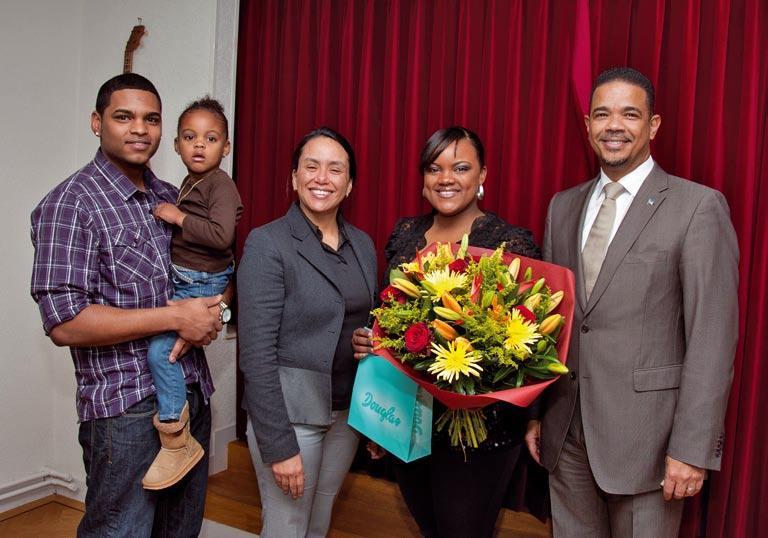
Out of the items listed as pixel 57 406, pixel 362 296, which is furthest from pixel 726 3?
pixel 57 406

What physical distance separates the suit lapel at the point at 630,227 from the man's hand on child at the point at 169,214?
1.27 metres

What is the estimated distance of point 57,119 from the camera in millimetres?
3115

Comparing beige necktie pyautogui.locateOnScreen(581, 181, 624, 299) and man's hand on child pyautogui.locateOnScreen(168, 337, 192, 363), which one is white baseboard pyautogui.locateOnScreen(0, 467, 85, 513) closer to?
man's hand on child pyautogui.locateOnScreen(168, 337, 192, 363)

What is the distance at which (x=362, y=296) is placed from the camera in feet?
6.29

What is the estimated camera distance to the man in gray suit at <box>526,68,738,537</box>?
5.28ft

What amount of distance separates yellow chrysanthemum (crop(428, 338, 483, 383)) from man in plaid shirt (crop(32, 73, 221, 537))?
763 millimetres

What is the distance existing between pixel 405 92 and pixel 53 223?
5.54ft

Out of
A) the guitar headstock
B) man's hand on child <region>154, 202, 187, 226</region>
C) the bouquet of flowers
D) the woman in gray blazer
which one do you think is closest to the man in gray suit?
the bouquet of flowers

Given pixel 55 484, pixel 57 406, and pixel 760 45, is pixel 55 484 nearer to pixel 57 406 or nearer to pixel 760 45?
pixel 57 406

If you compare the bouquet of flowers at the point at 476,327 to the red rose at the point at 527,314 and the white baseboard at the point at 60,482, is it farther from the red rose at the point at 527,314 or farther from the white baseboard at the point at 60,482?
the white baseboard at the point at 60,482

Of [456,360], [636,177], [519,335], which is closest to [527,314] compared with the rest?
[519,335]

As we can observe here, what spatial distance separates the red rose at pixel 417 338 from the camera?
4.77ft

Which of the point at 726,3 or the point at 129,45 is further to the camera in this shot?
the point at 129,45

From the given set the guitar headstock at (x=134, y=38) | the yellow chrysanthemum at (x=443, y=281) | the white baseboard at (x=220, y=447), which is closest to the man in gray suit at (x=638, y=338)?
the yellow chrysanthemum at (x=443, y=281)
